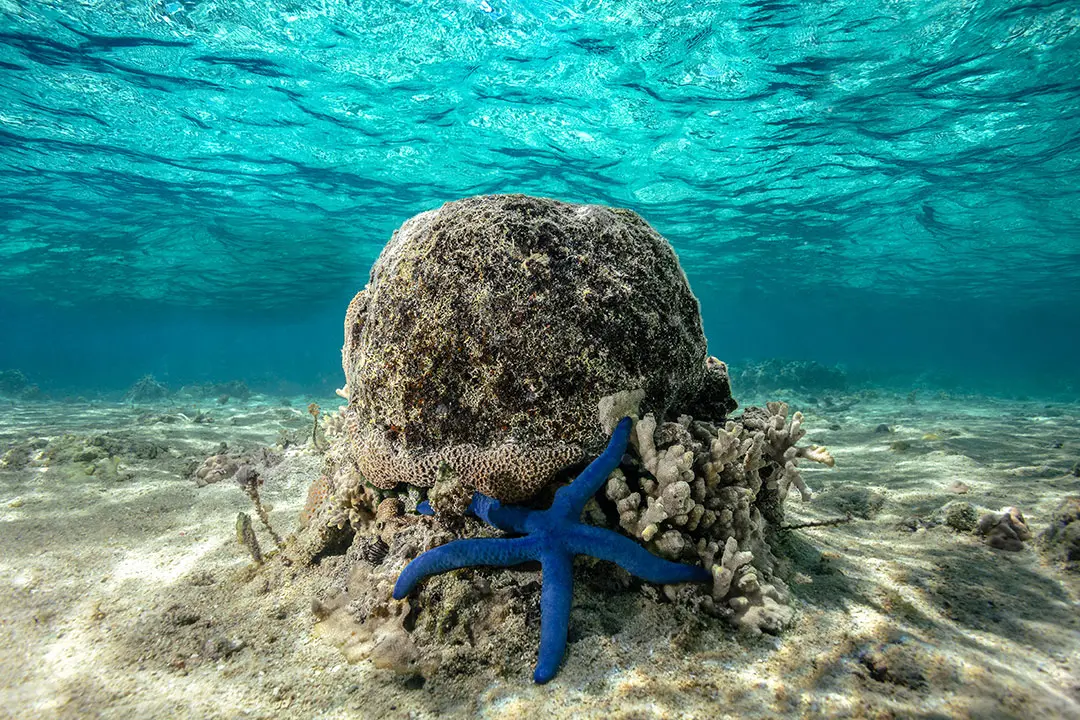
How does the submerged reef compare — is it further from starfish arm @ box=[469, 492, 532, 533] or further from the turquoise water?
the turquoise water

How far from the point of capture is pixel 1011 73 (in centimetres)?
1191

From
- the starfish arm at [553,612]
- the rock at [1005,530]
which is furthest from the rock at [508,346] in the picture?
the rock at [1005,530]

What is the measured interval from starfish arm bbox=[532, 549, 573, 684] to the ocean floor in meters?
0.10

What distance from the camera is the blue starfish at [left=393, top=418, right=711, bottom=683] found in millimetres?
2674

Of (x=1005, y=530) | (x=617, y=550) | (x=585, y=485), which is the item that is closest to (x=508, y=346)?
(x=585, y=485)

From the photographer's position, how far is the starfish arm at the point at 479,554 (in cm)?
273

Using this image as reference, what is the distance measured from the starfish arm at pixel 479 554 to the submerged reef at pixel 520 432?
176 millimetres

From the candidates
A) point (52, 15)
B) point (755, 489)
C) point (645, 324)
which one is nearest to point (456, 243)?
point (645, 324)

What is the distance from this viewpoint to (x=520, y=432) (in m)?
3.06

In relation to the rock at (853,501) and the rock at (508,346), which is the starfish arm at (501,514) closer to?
the rock at (508,346)

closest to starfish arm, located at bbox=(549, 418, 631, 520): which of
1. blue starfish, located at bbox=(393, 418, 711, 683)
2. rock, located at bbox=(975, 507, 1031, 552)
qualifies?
blue starfish, located at bbox=(393, 418, 711, 683)

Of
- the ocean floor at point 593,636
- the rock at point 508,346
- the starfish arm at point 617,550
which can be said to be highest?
the rock at point 508,346

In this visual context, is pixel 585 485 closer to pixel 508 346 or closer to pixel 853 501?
pixel 508 346

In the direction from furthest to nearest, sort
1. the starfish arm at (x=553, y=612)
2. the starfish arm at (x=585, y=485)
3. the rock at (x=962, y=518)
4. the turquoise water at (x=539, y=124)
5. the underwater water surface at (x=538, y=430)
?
the turquoise water at (x=539, y=124) < the rock at (x=962, y=518) < the starfish arm at (x=585, y=485) < the underwater water surface at (x=538, y=430) < the starfish arm at (x=553, y=612)
